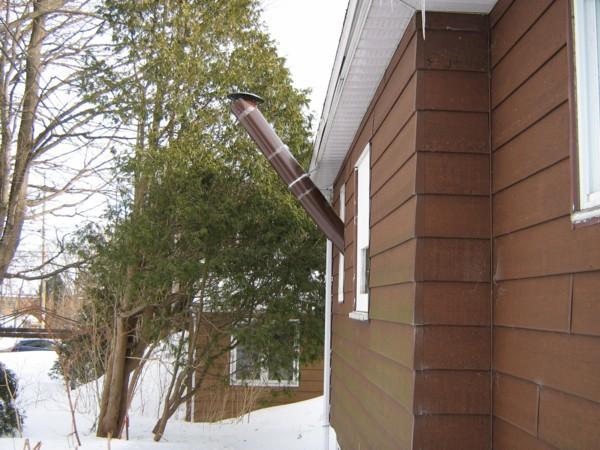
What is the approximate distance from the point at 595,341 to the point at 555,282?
33cm

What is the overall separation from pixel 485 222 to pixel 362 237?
7.34ft

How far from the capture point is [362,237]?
5.04m

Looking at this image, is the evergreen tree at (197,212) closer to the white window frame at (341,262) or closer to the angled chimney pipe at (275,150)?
the white window frame at (341,262)

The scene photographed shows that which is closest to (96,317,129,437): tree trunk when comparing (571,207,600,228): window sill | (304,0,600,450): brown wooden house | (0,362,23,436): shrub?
(0,362,23,436): shrub

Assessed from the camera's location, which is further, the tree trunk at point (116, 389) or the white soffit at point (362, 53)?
the tree trunk at point (116, 389)

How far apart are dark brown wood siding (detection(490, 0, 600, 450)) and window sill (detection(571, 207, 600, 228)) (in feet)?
0.07

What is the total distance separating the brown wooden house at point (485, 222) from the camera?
197 centimetres

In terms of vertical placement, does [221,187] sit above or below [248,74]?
below

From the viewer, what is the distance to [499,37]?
2.83 meters

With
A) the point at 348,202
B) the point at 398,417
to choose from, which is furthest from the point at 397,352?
the point at 348,202

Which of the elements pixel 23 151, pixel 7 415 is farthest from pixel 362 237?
pixel 23 151

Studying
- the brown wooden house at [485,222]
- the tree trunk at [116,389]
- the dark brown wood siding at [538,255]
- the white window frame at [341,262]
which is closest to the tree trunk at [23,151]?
the tree trunk at [116,389]

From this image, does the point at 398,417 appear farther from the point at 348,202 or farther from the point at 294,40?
the point at 294,40

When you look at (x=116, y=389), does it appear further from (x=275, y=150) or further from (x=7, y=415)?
(x=275, y=150)
